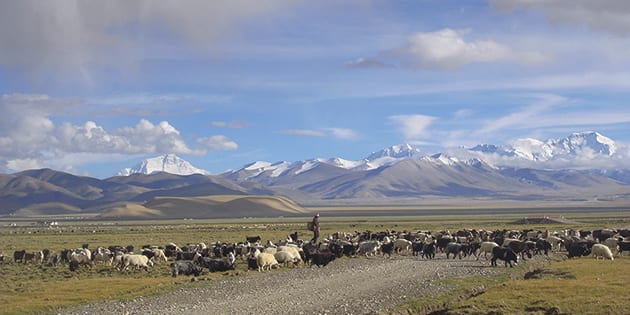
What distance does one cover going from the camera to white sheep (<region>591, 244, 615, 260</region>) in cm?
3866

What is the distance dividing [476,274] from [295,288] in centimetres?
982

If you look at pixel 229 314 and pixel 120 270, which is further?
pixel 120 270

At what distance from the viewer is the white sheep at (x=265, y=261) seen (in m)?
38.0

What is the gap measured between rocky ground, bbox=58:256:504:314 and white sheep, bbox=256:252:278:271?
3.86ft

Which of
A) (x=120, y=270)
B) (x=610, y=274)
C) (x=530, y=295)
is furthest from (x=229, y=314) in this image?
(x=120, y=270)

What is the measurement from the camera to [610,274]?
29719mm

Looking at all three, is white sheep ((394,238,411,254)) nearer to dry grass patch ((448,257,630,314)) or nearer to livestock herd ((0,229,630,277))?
livestock herd ((0,229,630,277))

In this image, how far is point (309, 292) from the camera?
1121 inches

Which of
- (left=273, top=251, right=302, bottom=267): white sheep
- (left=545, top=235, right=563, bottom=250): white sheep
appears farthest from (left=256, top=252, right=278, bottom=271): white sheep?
(left=545, top=235, right=563, bottom=250): white sheep

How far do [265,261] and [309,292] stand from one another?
33.2 feet

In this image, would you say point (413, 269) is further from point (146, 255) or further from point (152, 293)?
point (146, 255)

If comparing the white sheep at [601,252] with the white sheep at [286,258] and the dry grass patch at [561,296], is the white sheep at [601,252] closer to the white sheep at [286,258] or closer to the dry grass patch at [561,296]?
the dry grass patch at [561,296]

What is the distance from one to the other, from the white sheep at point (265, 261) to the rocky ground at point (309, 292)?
1176mm

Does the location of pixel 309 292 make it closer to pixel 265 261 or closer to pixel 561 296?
pixel 561 296
